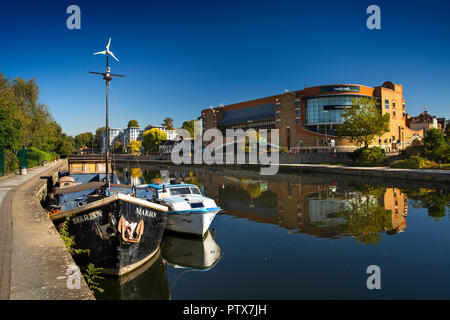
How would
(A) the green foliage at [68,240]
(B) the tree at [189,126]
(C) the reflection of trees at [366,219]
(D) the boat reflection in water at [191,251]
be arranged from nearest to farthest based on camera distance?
(A) the green foliage at [68,240], (D) the boat reflection in water at [191,251], (C) the reflection of trees at [366,219], (B) the tree at [189,126]

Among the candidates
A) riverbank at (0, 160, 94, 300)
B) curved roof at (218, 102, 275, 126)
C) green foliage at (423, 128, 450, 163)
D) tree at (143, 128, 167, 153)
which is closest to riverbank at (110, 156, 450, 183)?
green foliage at (423, 128, 450, 163)

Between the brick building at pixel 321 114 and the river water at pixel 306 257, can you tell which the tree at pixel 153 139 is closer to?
the brick building at pixel 321 114

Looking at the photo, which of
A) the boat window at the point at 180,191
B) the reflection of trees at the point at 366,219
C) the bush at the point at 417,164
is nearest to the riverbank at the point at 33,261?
the boat window at the point at 180,191

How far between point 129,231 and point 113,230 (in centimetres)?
49

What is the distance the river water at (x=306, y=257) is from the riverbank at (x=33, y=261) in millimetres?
2037

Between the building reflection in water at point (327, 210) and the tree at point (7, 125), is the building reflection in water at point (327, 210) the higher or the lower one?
the lower one

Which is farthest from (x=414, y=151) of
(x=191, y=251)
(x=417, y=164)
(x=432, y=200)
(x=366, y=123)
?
(x=191, y=251)

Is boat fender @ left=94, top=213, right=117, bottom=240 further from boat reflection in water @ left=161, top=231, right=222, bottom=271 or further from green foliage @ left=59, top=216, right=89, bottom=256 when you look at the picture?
boat reflection in water @ left=161, top=231, right=222, bottom=271

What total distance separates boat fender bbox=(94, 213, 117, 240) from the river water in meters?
1.49

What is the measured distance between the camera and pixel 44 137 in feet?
169

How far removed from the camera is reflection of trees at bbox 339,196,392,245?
1284 cm

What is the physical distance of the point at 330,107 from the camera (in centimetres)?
7319

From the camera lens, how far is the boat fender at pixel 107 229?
8.79m

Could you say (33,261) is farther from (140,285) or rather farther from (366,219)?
(366,219)
